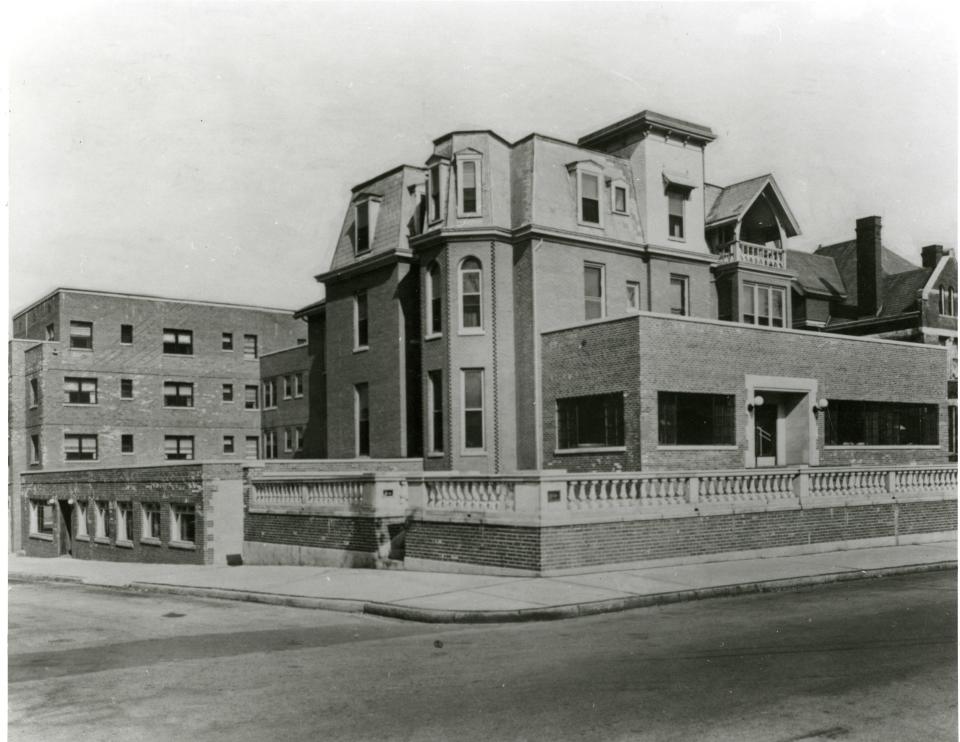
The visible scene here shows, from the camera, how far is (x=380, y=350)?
31234mm

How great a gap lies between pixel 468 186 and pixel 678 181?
Answer: 23.3ft

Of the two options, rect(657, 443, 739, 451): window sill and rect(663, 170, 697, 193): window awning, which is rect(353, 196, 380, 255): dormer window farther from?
rect(657, 443, 739, 451): window sill

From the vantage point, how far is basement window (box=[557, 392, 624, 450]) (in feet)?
81.3

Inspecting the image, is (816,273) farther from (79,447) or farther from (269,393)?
(79,447)

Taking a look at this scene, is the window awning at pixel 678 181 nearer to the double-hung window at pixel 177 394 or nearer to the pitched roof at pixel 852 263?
the pitched roof at pixel 852 263

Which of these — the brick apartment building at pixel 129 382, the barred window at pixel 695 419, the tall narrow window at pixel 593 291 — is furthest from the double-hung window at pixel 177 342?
the barred window at pixel 695 419

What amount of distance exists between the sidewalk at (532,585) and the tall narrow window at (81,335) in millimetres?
31153

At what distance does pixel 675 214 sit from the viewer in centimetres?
3097

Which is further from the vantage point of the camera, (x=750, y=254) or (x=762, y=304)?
(x=750, y=254)

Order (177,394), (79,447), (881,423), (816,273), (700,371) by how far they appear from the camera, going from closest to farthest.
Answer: (700,371)
(881,423)
(816,273)
(79,447)
(177,394)

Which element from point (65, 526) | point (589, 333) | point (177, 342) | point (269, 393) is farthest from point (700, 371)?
point (177, 342)

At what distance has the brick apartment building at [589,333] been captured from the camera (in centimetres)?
2527

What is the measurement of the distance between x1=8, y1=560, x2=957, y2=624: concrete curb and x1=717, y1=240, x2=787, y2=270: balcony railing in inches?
623

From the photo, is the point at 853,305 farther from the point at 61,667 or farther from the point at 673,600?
the point at 61,667
